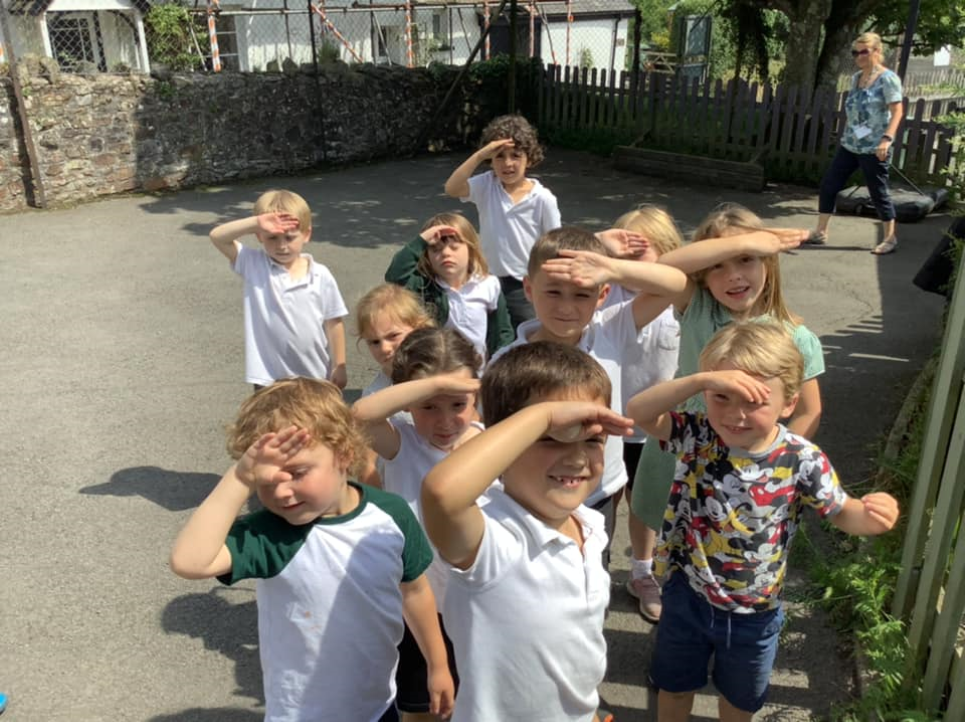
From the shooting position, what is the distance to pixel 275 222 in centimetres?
377

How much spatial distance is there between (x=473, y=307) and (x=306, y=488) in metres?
1.90

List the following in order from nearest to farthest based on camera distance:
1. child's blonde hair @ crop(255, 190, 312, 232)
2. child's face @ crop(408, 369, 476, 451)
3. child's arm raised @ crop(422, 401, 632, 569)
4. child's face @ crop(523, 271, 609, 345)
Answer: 1. child's arm raised @ crop(422, 401, 632, 569)
2. child's face @ crop(408, 369, 476, 451)
3. child's face @ crop(523, 271, 609, 345)
4. child's blonde hair @ crop(255, 190, 312, 232)

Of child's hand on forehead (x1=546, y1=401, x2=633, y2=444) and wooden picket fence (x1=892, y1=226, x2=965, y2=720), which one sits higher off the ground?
child's hand on forehead (x1=546, y1=401, x2=633, y2=444)

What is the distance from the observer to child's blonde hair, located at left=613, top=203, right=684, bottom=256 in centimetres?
344

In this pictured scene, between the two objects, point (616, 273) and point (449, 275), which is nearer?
point (616, 273)

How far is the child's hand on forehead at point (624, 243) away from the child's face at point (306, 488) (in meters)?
1.51

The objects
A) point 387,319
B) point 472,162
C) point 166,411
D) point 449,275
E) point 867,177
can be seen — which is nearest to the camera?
point 387,319

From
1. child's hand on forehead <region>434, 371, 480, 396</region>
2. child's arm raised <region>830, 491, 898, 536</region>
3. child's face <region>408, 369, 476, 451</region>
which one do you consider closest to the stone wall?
child's face <region>408, 369, 476, 451</region>

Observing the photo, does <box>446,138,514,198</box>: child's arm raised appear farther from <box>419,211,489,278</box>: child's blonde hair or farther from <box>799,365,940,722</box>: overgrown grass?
<box>799,365,940,722</box>: overgrown grass

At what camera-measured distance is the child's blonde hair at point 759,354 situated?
239 cm

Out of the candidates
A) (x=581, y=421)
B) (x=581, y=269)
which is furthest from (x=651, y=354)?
(x=581, y=421)

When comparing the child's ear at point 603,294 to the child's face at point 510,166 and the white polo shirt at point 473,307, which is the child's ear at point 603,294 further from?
the child's face at point 510,166

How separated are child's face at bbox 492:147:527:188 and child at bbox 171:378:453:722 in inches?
111

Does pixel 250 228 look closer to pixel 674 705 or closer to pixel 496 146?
pixel 496 146
